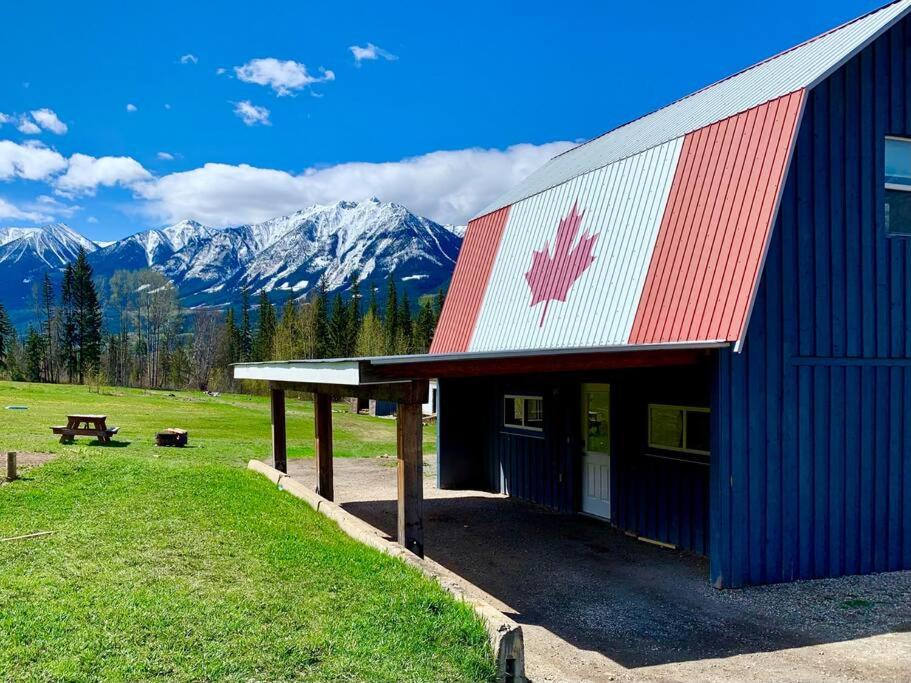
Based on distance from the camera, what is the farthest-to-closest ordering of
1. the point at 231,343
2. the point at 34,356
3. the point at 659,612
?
the point at 231,343 < the point at 34,356 < the point at 659,612

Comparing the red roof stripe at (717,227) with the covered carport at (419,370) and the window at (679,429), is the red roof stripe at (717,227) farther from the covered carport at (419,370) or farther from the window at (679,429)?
the window at (679,429)

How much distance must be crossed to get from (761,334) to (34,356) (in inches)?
2879

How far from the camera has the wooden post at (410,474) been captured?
7.70 m

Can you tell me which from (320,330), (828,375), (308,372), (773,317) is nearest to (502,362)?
(308,372)

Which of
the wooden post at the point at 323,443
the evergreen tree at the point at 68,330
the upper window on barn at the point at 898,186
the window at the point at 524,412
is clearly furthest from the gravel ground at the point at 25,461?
the evergreen tree at the point at 68,330

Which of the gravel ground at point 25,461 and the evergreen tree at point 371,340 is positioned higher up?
the evergreen tree at point 371,340

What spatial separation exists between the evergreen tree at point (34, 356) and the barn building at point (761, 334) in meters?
66.0

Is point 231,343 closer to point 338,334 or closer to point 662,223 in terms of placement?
point 338,334

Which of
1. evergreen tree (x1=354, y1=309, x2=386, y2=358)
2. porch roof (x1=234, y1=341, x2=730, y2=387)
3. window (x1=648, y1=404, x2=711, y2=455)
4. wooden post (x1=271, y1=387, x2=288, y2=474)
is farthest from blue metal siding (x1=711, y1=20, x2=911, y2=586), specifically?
evergreen tree (x1=354, y1=309, x2=386, y2=358)

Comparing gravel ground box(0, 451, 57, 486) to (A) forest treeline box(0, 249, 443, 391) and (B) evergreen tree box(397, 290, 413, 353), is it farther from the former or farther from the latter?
(B) evergreen tree box(397, 290, 413, 353)

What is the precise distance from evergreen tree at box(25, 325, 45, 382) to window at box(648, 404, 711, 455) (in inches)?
2688

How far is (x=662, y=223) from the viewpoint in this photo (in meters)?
9.61

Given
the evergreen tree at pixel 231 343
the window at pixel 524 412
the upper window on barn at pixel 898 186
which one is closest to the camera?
the upper window on barn at pixel 898 186

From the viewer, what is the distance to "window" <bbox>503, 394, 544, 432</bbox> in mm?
13133
